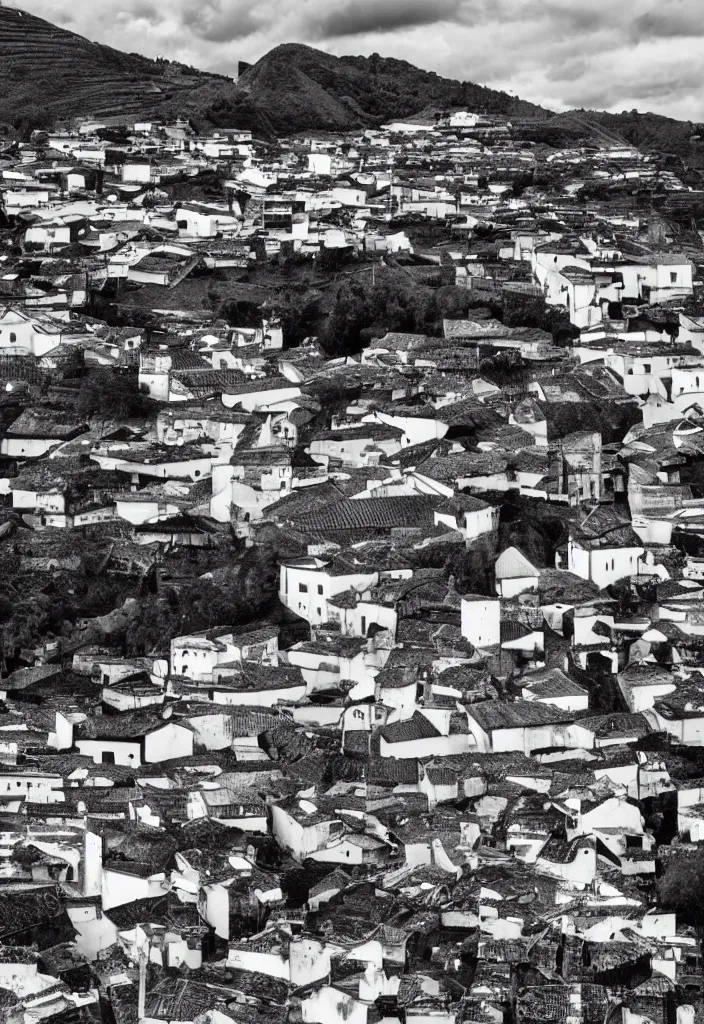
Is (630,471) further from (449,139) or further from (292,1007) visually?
(449,139)

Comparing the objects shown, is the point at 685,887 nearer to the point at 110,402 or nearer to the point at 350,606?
the point at 350,606

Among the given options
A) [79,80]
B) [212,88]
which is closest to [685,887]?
[212,88]

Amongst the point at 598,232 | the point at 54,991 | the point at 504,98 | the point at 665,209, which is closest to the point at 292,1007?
the point at 54,991

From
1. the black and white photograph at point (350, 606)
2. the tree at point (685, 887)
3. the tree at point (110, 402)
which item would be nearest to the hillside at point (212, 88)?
the black and white photograph at point (350, 606)

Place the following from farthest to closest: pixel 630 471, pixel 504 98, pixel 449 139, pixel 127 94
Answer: pixel 504 98
pixel 127 94
pixel 449 139
pixel 630 471

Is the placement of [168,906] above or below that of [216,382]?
below

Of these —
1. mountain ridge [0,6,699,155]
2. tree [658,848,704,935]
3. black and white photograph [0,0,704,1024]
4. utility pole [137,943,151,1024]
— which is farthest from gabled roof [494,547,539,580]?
mountain ridge [0,6,699,155]

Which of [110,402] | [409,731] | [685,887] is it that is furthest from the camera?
[110,402]

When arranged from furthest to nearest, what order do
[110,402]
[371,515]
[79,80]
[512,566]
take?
[79,80], [110,402], [371,515], [512,566]
